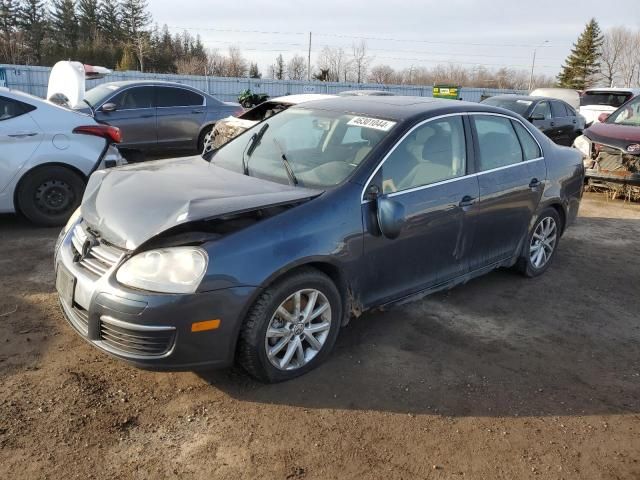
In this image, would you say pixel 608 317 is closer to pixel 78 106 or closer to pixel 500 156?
pixel 500 156

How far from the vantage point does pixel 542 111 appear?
12.1 meters

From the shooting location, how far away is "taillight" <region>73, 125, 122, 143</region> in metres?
6.15

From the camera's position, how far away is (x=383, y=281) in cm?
368

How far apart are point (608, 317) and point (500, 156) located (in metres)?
1.59

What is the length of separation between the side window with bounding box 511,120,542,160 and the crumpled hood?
2.35m

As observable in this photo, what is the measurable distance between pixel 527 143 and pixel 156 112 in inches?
284

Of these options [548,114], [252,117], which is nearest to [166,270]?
[252,117]

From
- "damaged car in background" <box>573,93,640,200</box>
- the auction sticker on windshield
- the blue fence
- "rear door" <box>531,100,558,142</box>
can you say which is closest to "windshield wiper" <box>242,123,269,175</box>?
the auction sticker on windshield

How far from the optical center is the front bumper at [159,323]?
2.79 metres

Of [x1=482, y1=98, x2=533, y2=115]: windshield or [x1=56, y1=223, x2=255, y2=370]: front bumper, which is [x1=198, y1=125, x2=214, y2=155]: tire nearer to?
[x1=482, y1=98, x2=533, y2=115]: windshield

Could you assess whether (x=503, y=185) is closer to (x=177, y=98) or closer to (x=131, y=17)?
(x=177, y=98)

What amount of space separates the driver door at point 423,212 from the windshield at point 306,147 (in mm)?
239

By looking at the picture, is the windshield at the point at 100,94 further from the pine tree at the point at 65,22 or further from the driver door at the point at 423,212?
the pine tree at the point at 65,22

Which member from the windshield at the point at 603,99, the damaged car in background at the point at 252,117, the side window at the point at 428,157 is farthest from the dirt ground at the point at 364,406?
the windshield at the point at 603,99
